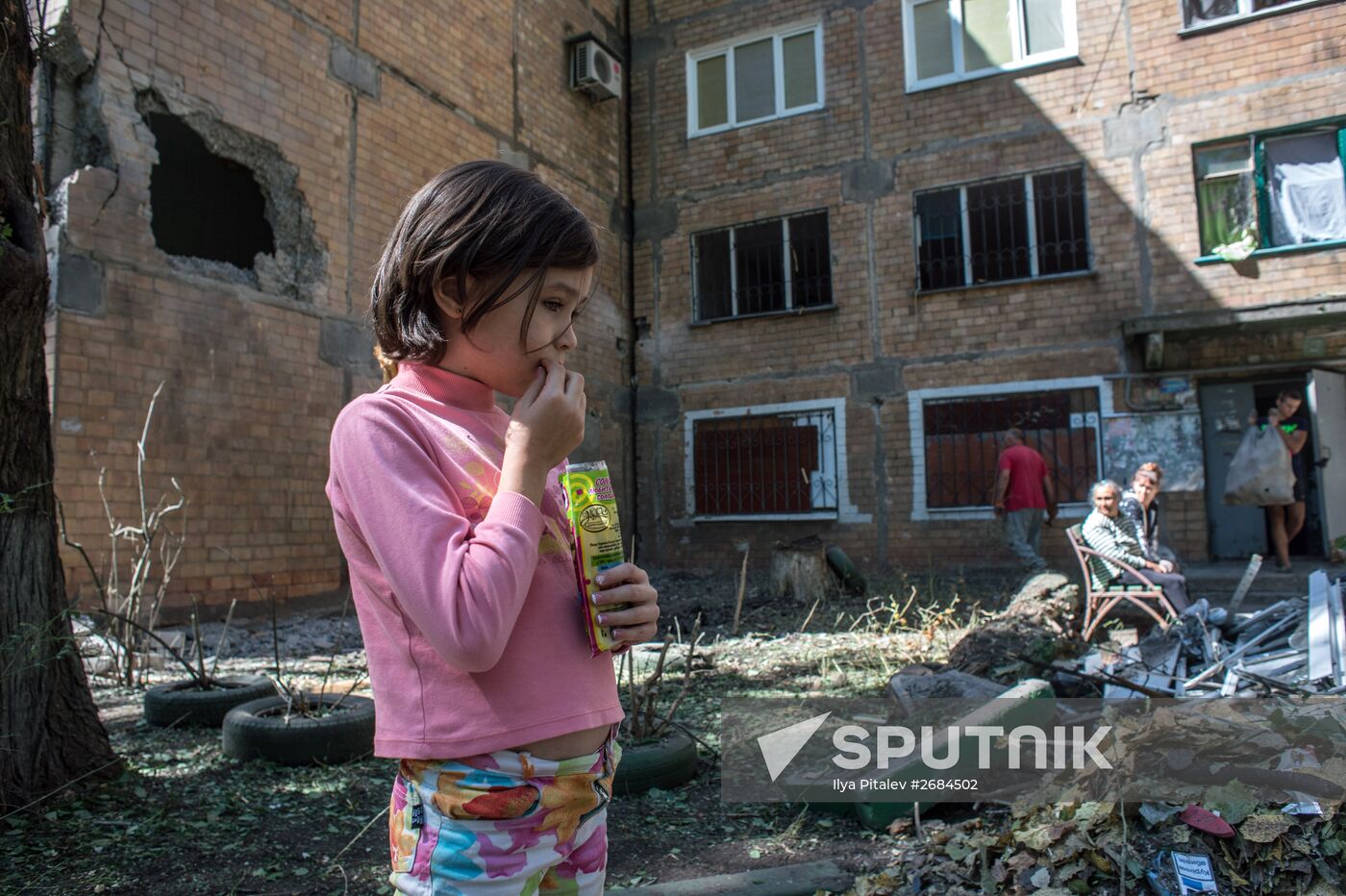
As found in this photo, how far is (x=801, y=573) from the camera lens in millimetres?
8500

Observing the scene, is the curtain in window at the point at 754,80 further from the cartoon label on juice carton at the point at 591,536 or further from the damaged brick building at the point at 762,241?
the cartoon label on juice carton at the point at 591,536

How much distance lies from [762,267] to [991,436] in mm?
3955

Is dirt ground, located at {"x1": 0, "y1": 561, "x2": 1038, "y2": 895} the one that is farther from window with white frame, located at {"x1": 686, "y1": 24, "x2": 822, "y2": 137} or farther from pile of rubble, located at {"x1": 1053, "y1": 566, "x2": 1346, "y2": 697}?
window with white frame, located at {"x1": 686, "y1": 24, "x2": 822, "y2": 137}

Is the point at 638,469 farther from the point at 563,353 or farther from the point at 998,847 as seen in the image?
the point at 563,353

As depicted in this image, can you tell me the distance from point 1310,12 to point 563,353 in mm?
11658

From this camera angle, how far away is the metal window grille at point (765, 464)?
11.4m

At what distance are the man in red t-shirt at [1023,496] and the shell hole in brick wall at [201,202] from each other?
782cm

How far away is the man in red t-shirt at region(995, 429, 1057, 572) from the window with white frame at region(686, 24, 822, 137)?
5582 mm

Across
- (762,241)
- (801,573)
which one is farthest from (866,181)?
(801,573)

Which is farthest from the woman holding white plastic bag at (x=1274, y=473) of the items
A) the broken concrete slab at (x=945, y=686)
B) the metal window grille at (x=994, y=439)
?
the broken concrete slab at (x=945, y=686)

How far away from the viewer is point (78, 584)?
588 cm

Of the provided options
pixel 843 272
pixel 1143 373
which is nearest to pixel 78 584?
pixel 843 272

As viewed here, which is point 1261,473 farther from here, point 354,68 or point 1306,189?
point 354,68

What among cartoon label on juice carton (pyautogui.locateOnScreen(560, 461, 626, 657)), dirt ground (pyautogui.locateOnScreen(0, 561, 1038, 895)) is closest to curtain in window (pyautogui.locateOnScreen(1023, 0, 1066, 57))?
dirt ground (pyautogui.locateOnScreen(0, 561, 1038, 895))
